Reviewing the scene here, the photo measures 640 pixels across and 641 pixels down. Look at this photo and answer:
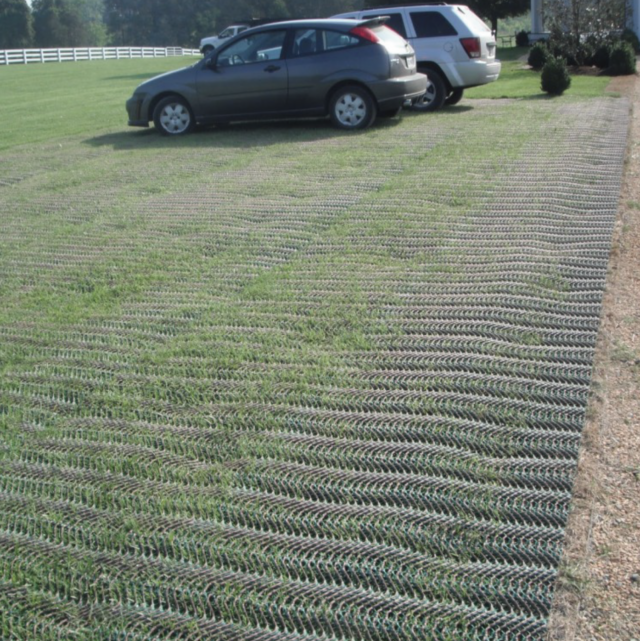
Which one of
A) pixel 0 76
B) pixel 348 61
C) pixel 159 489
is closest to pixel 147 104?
pixel 348 61

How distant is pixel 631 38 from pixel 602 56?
6.20m

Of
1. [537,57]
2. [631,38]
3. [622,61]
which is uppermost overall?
[631,38]

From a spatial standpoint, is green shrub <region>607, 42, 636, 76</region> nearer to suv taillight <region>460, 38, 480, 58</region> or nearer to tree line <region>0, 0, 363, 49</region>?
suv taillight <region>460, 38, 480, 58</region>

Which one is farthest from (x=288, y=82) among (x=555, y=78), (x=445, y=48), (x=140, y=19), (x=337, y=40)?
(x=140, y=19)

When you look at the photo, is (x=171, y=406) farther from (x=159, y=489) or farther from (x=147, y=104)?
(x=147, y=104)

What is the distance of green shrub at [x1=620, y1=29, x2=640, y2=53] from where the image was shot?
96.9ft

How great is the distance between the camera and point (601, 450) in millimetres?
3682

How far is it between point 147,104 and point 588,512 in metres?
11.9

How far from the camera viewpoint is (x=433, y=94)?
1519cm

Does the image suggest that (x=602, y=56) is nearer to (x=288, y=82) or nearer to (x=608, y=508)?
(x=288, y=82)

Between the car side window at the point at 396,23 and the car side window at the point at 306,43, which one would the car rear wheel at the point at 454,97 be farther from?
the car side window at the point at 306,43

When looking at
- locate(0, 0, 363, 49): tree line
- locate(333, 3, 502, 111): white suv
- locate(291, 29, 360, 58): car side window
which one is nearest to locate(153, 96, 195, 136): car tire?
locate(291, 29, 360, 58): car side window

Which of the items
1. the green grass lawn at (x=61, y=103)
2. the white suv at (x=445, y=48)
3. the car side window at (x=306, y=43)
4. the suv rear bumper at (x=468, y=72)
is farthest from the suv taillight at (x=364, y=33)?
the green grass lawn at (x=61, y=103)

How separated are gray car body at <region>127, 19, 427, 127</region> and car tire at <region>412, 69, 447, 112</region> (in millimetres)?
1544
